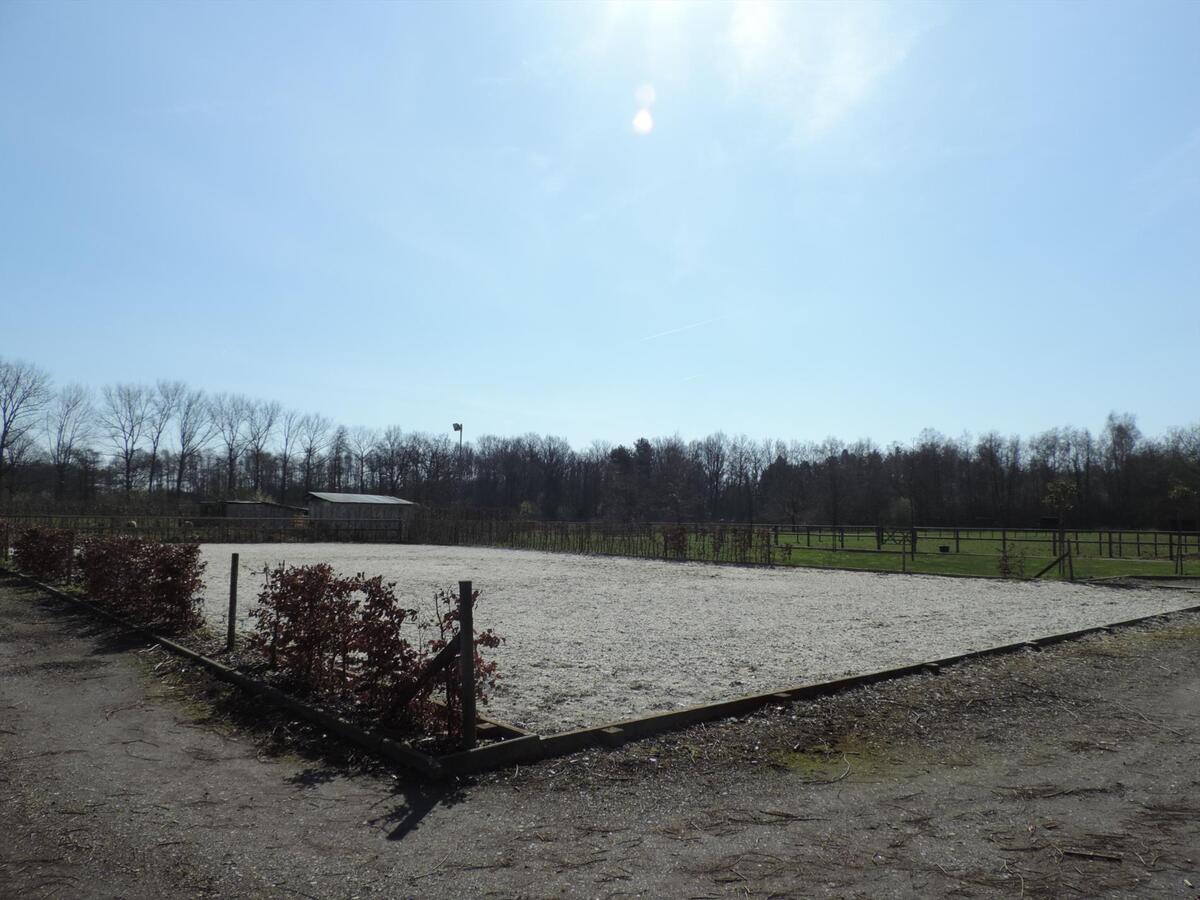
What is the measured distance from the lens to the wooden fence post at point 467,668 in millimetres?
4992

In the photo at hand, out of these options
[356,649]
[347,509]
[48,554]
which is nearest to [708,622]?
[356,649]

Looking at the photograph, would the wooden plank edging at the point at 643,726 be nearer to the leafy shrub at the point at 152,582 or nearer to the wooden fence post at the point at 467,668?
the wooden fence post at the point at 467,668

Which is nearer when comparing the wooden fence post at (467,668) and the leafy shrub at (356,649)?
the wooden fence post at (467,668)

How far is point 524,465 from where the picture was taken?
3728 inches

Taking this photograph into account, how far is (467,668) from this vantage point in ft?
16.4

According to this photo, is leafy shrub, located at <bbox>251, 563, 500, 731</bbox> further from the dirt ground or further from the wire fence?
the wire fence

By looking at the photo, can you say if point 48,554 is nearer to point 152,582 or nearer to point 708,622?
point 152,582

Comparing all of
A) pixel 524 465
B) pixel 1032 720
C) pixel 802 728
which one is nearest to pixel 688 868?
pixel 802 728

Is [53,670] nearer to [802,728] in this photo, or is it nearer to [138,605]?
[138,605]

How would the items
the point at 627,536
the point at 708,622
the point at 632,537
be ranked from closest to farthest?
the point at 708,622, the point at 632,537, the point at 627,536

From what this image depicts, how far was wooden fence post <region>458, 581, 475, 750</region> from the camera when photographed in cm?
499

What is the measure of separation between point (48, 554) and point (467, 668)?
14872 millimetres

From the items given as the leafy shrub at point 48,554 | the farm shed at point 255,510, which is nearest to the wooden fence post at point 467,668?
the leafy shrub at point 48,554

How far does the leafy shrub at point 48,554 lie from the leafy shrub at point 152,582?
4096 millimetres
